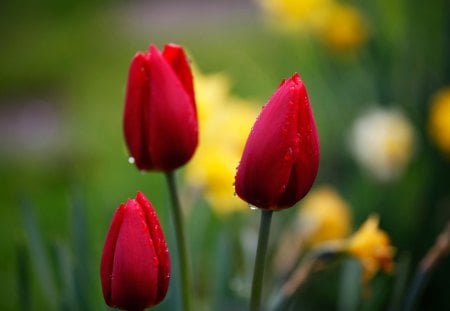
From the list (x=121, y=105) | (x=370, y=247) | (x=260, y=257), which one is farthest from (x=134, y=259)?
(x=121, y=105)

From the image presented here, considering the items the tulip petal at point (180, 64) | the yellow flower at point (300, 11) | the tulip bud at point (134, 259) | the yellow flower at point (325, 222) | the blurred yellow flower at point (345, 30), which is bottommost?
the yellow flower at point (325, 222)

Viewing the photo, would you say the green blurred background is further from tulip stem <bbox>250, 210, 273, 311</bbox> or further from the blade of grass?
tulip stem <bbox>250, 210, 273, 311</bbox>

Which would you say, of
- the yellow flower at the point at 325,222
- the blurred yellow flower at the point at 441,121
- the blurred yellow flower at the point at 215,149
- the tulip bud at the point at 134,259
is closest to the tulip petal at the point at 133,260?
the tulip bud at the point at 134,259

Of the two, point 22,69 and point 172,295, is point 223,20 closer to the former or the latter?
point 22,69

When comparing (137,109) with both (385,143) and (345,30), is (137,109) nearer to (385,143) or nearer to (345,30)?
(385,143)

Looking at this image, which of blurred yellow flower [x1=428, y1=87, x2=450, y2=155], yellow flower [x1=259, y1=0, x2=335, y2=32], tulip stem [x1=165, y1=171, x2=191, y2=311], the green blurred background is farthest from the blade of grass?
yellow flower [x1=259, y1=0, x2=335, y2=32]

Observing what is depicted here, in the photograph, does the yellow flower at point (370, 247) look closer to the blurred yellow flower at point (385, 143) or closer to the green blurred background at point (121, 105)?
the green blurred background at point (121, 105)
